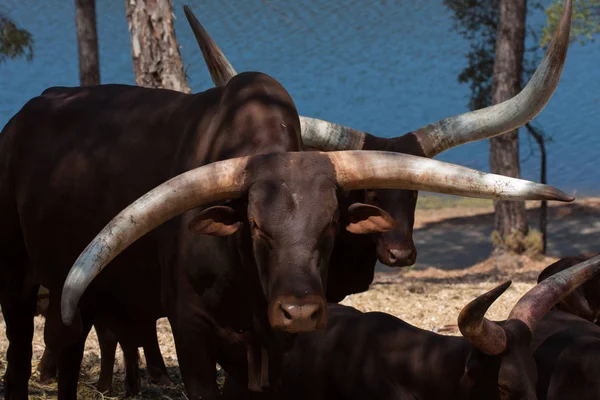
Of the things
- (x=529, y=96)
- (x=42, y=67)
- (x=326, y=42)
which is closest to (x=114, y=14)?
(x=42, y=67)

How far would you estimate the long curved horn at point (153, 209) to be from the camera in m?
3.77

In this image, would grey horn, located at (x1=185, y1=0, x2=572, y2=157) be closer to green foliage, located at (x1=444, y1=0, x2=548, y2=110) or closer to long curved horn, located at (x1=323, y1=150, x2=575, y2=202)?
long curved horn, located at (x1=323, y1=150, x2=575, y2=202)

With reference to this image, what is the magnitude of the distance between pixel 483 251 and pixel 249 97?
17.8 m

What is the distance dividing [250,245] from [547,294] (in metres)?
1.55

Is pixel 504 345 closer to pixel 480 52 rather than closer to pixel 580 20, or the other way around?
pixel 580 20

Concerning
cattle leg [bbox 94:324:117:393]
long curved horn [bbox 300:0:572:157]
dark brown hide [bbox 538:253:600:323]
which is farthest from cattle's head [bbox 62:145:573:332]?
cattle leg [bbox 94:324:117:393]

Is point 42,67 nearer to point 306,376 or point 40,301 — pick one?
point 40,301

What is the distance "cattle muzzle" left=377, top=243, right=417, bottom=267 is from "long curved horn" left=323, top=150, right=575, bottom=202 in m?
1.51

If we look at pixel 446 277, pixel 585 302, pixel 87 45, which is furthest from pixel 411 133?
pixel 87 45

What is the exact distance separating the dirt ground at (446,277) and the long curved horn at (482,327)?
8.79 feet

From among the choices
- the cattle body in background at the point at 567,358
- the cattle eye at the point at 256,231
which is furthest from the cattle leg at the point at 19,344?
the cattle body in background at the point at 567,358

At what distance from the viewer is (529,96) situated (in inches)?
214

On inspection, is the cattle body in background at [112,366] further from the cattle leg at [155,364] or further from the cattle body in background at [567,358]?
the cattle body in background at [567,358]

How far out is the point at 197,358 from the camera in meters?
4.50
